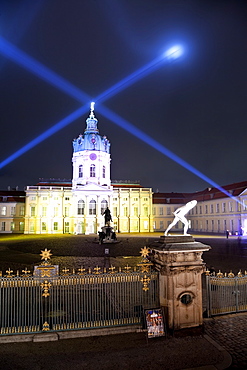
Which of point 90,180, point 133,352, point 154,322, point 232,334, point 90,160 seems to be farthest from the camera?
point 90,160

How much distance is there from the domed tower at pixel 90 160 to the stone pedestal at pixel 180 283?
167ft

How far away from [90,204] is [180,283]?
49299 millimetres

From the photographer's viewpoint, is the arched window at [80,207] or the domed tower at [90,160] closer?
the arched window at [80,207]

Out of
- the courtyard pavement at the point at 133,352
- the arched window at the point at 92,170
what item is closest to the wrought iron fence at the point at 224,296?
the courtyard pavement at the point at 133,352

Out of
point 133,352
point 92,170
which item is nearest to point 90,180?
point 92,170

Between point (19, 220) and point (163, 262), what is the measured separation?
57166 millimetres

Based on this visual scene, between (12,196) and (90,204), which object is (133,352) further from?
(12,196)

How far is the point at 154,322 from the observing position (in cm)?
736

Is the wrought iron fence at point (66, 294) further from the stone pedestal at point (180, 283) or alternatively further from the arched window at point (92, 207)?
the arched window at point (92, 207)

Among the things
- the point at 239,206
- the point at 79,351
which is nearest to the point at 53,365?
the point at 79,351

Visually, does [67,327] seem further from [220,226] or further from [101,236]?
[220,226]

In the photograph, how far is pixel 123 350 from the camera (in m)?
6.71

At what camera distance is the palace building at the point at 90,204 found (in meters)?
55.5

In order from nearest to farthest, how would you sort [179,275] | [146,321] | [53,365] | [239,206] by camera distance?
1. [53,365]
2. [146,321]
3. [179,275]
4. [239,206]
